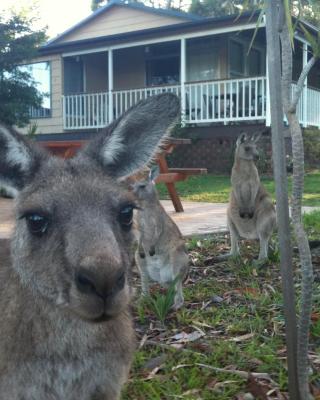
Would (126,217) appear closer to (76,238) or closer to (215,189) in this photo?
(76,238)

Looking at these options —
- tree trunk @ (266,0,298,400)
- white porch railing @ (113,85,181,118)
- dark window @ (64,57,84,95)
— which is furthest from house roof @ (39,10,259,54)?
tree trunk @ (266,0,298,400)

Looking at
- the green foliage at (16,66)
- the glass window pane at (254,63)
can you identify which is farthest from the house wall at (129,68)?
the green foliage at (16,66)

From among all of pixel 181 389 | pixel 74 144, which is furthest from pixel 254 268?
pixel 74 144

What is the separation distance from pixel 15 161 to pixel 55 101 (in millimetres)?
17905

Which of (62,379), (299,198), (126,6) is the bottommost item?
(62,379)

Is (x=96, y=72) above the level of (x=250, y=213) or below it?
above

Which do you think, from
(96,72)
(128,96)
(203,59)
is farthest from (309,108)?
(96,72)

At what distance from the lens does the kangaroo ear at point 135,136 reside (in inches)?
91.4

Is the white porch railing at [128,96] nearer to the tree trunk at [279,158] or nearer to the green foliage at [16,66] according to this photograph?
the green foliage at [16,66]

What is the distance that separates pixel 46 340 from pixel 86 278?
50cm

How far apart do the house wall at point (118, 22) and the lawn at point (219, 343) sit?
15.8 meters

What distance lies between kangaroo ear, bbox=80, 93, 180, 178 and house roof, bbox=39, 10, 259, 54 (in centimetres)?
1249

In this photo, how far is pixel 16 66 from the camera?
49.2 ft

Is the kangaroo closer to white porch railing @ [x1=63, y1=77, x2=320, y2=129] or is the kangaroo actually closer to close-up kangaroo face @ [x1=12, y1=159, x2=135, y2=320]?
close-up kangaroo face @ [x1=12, y1=159, x2=135, y2=320]
